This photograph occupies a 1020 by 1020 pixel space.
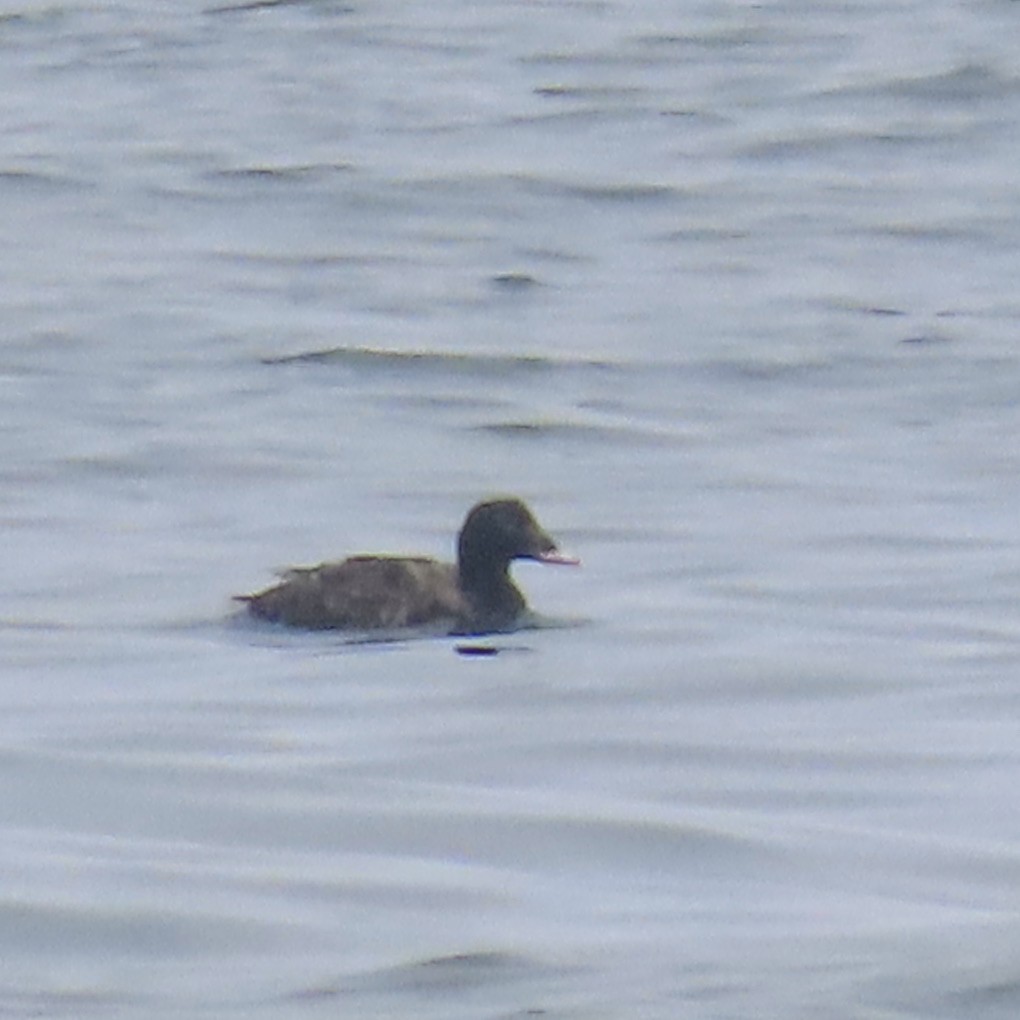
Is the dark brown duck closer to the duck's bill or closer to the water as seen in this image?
the duck's bill

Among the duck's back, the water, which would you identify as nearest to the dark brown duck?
the duck's back

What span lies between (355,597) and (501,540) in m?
0.88

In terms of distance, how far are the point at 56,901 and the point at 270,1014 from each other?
966mm

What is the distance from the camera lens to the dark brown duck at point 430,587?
12.8 metres

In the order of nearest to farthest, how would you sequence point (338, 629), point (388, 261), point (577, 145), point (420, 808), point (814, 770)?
point (420, 808), point (814, 770), point (338, 629), point (388, 261), point (577, 145)

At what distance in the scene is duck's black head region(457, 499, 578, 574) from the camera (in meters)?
13.5

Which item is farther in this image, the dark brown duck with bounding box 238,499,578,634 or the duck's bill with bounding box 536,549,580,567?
the duck's bill with bounding box 536,549,580,567

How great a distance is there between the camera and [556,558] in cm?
1355

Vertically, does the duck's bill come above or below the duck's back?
below

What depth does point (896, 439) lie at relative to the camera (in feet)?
57.1

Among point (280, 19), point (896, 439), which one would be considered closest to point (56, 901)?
point (896, 439)

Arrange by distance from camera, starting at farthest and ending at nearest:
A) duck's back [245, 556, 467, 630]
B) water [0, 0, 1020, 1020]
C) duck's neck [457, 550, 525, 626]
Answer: duck's neck [457, 550, 525, 626] < duck's back [245, 556, 467, 630] < water [0, 0, 1020, 1020]

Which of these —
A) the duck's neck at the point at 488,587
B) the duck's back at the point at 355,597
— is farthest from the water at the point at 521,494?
the duck's neck at the point at 488,587

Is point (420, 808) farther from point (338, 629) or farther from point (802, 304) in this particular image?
point (802, 304)
